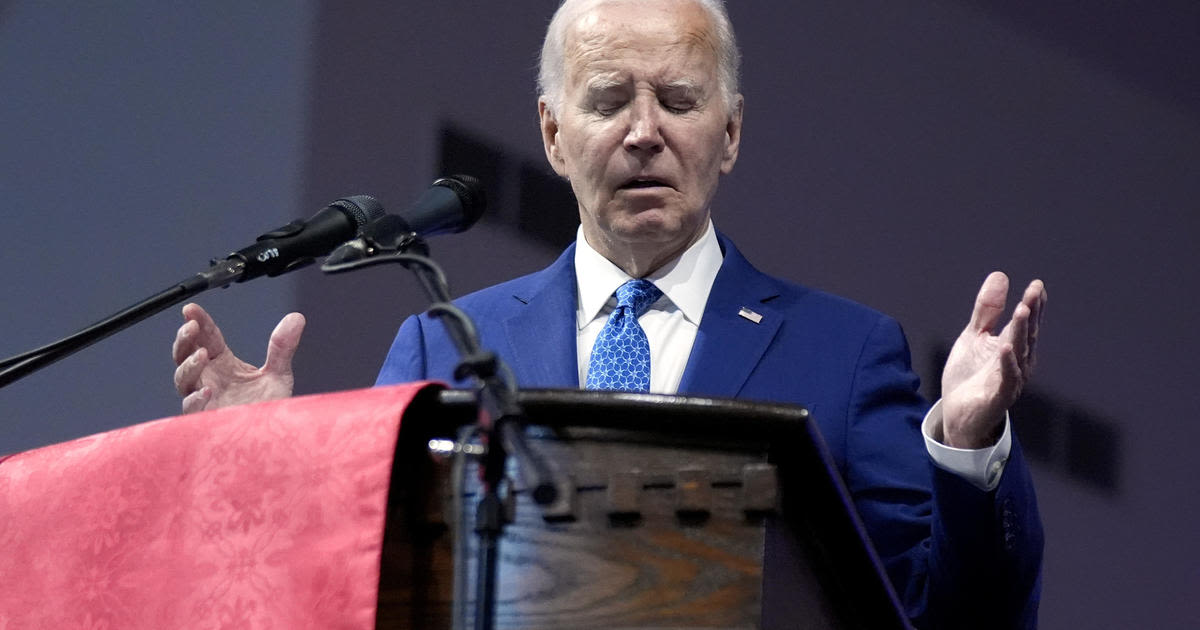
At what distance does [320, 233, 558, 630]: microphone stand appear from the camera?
958 millimetres

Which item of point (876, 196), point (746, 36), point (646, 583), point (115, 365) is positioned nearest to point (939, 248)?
point (876, 196)

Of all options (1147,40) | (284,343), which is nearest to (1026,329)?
(284,343)

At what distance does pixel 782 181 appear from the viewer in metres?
3.12

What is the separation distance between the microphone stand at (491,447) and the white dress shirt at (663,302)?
901 mm

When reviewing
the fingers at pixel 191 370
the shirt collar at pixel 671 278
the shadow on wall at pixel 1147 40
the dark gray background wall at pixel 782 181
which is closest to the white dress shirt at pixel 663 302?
the shirt collar at pixel 671 278

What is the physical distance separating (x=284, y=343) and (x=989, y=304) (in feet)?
2.53

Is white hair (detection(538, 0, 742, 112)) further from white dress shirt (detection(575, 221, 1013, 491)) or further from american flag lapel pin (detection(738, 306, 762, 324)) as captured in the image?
american flag lapel pin (detection(738, 306, 762, 324))

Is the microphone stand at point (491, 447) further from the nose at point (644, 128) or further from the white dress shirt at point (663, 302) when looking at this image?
the nose at point (644, 128)

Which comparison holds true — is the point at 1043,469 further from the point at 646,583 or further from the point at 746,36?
the point at 646,583

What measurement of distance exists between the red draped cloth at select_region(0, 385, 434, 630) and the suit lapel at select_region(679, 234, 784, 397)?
75 cm

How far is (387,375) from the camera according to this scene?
6.66ft

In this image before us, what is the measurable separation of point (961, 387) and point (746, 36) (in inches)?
70.6

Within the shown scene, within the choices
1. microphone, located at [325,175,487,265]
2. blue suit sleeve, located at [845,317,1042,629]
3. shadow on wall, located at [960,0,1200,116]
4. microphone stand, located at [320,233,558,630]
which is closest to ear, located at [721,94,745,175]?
blue suit sleeve, located at [845,317,1042,629]

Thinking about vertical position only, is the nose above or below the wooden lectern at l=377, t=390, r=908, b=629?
above
